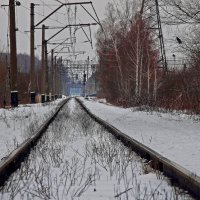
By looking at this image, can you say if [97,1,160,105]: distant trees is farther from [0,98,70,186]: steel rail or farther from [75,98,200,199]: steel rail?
[75,98,200,199]: steel rail

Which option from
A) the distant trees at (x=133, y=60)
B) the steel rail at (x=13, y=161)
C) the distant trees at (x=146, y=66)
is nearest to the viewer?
the steel rail at (x=13, y=161)

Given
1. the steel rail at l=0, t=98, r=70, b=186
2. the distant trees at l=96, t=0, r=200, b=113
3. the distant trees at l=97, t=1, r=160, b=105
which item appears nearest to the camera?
the steel rail at l=0, t=98, r=70, b=186

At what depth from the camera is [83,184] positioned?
5.07 m

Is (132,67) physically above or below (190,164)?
above

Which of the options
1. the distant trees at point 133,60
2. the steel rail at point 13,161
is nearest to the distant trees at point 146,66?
the distant trees at point 133,60

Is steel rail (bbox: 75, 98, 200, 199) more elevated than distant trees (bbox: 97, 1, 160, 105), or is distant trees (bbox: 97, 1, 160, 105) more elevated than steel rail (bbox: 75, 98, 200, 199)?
distant trees (bbox: 97, 1, 160, 105)

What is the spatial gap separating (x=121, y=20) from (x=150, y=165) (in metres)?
40.4

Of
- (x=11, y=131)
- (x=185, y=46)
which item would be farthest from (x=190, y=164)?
(x=185, y=46)

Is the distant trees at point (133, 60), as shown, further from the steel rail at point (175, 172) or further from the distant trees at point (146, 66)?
the steel rail at point (175, 172)

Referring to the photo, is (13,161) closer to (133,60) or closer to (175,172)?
(175,172)

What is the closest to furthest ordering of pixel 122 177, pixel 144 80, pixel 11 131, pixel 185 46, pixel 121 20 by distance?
pixel 122 177, pixel 11 131, pixel 185 46, pixel 144 80, pixel 121 20

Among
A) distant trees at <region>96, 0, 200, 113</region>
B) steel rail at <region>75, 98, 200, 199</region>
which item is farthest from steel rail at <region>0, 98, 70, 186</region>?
distant trees at <region>96, 0, 200, 113</region>

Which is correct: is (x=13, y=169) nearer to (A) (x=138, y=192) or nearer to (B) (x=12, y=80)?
(A) (x=138, y=192)

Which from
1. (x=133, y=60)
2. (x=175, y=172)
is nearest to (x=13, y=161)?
(x=175, y=172)
